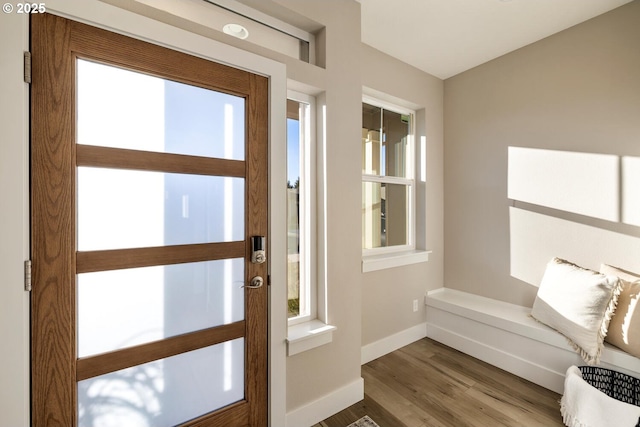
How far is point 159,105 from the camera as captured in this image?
4.46ft

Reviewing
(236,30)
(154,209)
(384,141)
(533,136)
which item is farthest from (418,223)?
(154,209)

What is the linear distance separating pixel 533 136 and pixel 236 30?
2590 millimetres

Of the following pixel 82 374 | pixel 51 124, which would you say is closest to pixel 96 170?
pixel 51 124

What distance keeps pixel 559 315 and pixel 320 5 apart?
275 cm

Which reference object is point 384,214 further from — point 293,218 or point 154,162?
point 154,162

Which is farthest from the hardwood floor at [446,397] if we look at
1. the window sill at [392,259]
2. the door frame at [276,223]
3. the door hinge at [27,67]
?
the door hinge at [27,67]

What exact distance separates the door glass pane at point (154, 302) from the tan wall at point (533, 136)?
8.18 ft

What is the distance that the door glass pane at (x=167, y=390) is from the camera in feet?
4.02

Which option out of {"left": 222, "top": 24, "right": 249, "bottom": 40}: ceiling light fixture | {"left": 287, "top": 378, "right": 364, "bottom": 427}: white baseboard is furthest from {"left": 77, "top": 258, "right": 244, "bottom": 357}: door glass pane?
{"left": 222, "top": 24, "right": 249, "bottom": 40}: ceiling light fixture

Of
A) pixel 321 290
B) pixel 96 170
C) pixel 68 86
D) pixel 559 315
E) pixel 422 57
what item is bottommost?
pixel 559 315

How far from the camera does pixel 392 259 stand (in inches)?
105

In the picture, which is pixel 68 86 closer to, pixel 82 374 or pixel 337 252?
pixel 82 374

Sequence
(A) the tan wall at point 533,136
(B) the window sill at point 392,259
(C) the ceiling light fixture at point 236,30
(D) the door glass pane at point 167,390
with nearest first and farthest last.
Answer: (D) the door glass pane at point 167,390 → (C) the ceiling light fixture at point 236,30 → (A) the tan wall at point 533,136 → (B) the window sill at point 392,259

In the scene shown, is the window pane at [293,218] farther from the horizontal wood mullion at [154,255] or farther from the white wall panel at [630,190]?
the white wall panel at [630,190]
